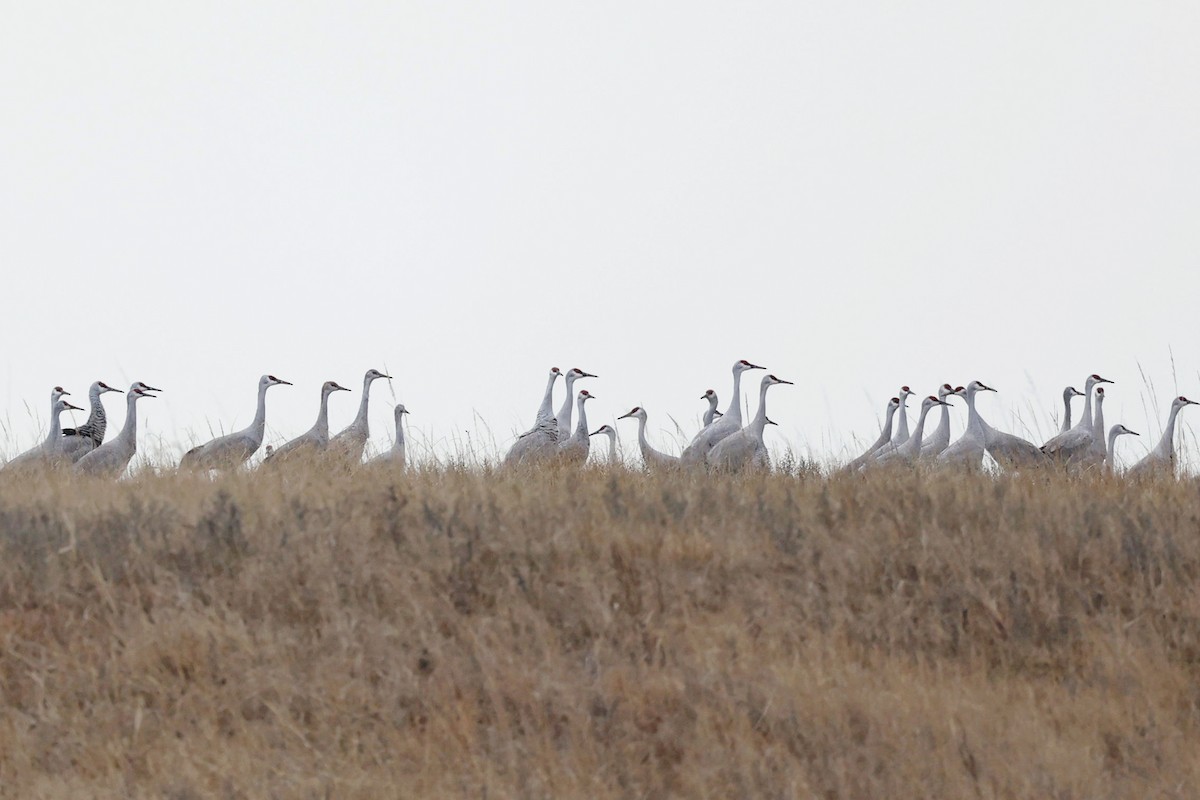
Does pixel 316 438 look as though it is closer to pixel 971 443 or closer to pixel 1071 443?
pixel 971 443

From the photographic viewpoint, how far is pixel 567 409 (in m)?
19.5

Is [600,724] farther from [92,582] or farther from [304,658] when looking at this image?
[92,582]

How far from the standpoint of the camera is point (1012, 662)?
7199mm

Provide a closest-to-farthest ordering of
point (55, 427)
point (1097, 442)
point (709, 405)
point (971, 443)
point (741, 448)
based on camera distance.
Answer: point (741, 448) → point (971, 443) → point (55, 427) → point (1097, 442) → point (709, 405)

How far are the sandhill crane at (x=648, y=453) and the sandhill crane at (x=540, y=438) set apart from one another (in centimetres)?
109

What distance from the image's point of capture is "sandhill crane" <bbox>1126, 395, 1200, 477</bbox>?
11445 millimetres

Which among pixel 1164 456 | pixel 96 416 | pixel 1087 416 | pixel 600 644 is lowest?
pixel 600 644

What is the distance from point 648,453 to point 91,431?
6435 mm

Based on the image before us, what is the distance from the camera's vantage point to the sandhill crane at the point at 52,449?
39.8 ft

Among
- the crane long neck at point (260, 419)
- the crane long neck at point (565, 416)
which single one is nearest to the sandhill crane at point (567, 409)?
the crane long neck at point (565, 416)

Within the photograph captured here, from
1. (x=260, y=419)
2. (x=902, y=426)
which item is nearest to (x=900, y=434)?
(x=902, y=426)

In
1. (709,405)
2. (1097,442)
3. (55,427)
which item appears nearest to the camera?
(55,427)

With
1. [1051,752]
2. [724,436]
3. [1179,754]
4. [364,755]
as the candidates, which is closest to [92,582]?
[364,755]

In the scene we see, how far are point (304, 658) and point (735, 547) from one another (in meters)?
2.46
